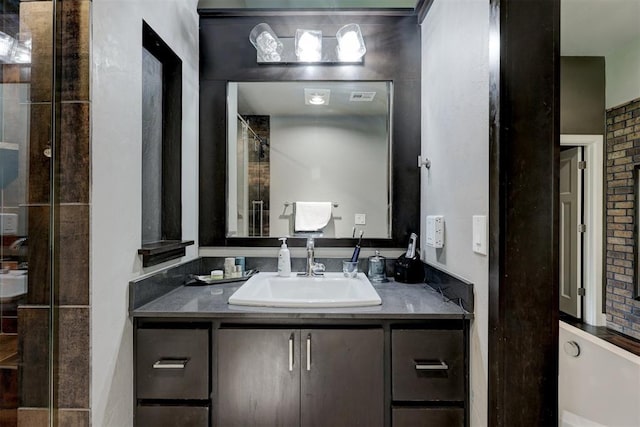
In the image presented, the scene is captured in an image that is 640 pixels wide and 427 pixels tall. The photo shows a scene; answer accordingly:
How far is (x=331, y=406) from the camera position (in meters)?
1.13

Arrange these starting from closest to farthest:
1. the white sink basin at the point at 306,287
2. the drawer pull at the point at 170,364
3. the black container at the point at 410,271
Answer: the drawer pull at the point at 170,364, the white sink basin at the point at 306,287, the black container at the point at 410,271

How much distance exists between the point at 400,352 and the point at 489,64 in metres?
1.03

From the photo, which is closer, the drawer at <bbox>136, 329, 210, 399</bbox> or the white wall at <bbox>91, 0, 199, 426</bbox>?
the white wall at <bbox>91, 0, 199, 426</bbox>

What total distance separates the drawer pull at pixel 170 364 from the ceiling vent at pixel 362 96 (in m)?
1.52

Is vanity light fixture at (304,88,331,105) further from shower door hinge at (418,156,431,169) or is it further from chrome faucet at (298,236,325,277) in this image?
chrome faucet at (298,236,325,277)

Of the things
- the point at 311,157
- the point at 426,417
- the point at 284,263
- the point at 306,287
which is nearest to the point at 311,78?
the point at 311,157

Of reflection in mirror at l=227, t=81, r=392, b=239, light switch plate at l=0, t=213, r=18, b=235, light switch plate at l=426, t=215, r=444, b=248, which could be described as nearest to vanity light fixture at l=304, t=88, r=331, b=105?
reflection in mirror at l=227, t=81, r=392, b=239

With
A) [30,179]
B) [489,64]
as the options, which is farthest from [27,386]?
[489,64]

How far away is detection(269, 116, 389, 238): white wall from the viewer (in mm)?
1752

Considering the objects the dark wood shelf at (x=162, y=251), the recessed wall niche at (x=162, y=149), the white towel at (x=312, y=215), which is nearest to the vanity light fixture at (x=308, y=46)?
the recessed wall niche at (x=162, y=149)

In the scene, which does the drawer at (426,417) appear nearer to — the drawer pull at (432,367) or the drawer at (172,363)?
the drawer pull at (432,367)

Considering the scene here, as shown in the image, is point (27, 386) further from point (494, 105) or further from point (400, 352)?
point (494, 105)

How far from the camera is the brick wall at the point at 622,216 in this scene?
2828 mm

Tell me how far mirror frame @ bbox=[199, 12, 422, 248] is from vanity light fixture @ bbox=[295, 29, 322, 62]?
5 cm
